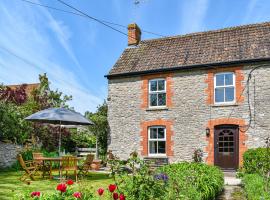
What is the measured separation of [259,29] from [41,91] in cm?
1488

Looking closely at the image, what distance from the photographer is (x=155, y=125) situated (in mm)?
17828

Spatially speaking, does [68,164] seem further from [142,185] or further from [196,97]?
[196,97]

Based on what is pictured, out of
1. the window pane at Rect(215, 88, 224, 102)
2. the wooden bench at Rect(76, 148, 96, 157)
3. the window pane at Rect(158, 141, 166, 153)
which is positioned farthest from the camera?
the wooden bench at Rect(76, 148, 96, 157)

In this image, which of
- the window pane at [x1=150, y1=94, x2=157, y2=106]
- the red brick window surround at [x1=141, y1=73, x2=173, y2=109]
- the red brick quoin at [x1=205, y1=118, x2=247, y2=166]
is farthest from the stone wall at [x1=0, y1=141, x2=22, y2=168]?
the red brick quoin at [x1=205, y1=118, x2=247, y2=166]

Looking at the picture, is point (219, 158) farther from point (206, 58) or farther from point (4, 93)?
point (4, 93)

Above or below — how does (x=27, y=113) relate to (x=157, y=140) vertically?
above

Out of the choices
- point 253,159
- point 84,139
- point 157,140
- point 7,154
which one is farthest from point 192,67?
point 84,139

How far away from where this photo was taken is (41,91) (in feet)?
80.6

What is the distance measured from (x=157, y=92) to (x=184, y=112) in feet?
6.09

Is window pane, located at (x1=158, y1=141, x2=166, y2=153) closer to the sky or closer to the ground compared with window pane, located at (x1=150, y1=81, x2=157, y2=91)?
closer to the ground

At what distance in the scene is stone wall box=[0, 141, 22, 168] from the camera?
1569cm

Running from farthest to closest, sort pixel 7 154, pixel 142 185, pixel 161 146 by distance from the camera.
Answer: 1. pixel 161 146
2. pixel 7 154
3. pixel 142 185

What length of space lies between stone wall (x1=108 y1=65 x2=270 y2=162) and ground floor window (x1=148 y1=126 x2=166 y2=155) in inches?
20.5

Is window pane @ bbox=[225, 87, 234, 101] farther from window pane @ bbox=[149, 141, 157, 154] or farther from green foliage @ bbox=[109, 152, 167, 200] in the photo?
green foliage @ bbox=[109, 152, 167, 200]
